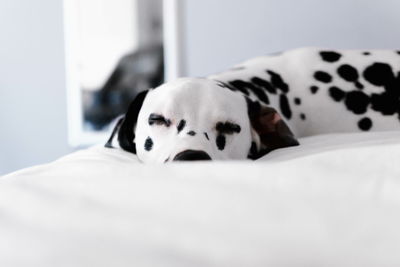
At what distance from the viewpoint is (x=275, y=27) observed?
103 inches

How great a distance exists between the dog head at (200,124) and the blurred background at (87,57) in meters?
1.28

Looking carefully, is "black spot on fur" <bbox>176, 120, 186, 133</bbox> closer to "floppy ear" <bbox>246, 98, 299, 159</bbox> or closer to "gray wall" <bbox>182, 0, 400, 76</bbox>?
"floppy ear" <bbox>246, 98, 299, 159</bbox>

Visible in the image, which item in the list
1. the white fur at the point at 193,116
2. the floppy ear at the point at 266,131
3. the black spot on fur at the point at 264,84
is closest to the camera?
the white fur at the point at 193,116

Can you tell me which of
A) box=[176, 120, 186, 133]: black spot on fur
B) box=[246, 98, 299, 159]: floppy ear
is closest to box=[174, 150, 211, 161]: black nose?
box=[176, 120, 186, 133]: black spot on fur

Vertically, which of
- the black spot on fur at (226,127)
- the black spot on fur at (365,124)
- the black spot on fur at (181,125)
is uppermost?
the black spot on fur at (181,125)

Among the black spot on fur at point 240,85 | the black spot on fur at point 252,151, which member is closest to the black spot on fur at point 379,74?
the black spot on fur at point 240,85

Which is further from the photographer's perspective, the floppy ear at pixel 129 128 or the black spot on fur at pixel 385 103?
the black spot on fur at pixel 385 103

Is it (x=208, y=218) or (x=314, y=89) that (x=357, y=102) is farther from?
(x=208, y=218)

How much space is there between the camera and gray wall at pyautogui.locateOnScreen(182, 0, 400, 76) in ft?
8.20

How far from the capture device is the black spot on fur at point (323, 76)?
1.97 meters

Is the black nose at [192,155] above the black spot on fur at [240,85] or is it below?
below

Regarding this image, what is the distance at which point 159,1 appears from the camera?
2799mm

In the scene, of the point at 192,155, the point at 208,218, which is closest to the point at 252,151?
the point at 192,155

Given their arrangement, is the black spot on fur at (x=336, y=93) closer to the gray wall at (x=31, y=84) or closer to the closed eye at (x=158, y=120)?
the closed eye at (x=158, y=120)
